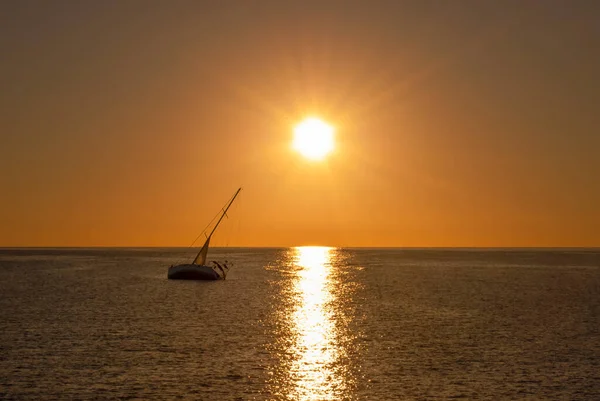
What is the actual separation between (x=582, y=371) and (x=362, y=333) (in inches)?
1046

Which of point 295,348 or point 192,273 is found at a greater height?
point 192,273

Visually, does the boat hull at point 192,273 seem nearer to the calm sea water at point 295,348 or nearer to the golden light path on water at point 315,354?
the calm sea water at point 295,348

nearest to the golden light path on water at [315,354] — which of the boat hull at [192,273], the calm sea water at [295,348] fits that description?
the calm sea water at [295,348]

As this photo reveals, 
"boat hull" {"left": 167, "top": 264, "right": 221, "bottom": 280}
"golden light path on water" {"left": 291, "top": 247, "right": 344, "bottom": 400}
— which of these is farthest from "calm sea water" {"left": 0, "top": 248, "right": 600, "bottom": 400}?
"boat hull" {"left": 167, "top": 264, "right": 221, "bottom": 280}

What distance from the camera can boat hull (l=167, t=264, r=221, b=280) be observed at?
524ft

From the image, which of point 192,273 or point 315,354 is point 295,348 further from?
point 192,273

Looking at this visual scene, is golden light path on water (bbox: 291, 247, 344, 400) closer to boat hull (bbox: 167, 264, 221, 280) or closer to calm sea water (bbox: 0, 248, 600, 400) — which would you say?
calm sea water (bbox: 0, 248, 600, 400)

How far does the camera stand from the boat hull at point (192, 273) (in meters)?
160

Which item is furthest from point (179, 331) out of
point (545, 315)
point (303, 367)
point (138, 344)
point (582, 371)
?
point (545, 315)

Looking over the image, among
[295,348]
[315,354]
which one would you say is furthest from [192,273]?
[315,354]

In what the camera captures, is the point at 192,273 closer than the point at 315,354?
No

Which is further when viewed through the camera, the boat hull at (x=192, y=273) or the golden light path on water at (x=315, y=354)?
the boat hull at (x=192, y=273)

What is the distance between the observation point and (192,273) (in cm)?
16025

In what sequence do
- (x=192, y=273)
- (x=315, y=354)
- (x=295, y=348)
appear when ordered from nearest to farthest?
(x=315, y=354) < (x=295, y=348) < (x=192, y=273)
